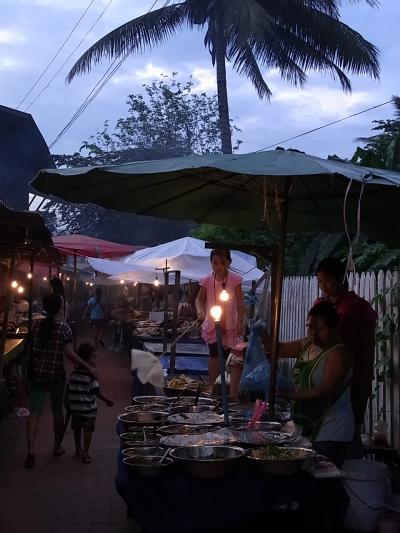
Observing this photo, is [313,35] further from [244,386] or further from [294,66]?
[244,386]

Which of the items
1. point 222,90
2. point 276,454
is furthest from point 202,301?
point 222,90

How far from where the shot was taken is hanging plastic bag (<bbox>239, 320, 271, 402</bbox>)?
21.3 feet

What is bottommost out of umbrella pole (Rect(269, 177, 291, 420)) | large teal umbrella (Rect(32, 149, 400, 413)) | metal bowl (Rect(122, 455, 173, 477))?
metal bowl (Rect(122, 455, 173, 477))

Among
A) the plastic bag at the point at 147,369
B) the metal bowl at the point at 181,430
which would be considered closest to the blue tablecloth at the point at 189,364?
the plastic bag at the point at 147,369

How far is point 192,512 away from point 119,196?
117 inches

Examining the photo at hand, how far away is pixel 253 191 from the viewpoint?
5.89 m

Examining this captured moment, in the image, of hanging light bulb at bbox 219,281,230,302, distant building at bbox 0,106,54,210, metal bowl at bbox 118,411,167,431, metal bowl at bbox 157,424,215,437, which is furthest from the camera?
distant building at bbox 0,106,54,210

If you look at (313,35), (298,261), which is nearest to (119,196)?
(298,261)

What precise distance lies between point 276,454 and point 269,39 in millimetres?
19145

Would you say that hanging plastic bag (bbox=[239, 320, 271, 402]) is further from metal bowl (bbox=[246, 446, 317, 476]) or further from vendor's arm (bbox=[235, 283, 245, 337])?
metal bowl (bbox=[246, 446, 317, 476])

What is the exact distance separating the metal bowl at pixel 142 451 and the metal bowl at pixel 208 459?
0.56ft

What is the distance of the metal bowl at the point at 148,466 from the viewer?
147 inches

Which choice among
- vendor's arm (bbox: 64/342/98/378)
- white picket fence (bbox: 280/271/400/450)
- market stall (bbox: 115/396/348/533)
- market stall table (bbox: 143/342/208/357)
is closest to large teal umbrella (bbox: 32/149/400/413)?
white picket fence (bbox: 280/271/400/450)

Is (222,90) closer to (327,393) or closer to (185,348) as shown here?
(185,348)
